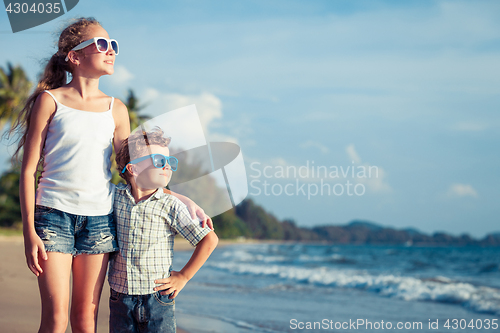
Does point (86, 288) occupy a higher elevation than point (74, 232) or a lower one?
lower

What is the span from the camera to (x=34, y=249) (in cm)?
173

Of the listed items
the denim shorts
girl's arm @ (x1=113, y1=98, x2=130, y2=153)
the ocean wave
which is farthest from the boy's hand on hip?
the ocean wave

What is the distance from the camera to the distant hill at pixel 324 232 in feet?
171

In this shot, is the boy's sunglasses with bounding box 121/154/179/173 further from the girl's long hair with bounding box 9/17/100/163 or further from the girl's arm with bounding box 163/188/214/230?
the girl's long hair with bounding box 9/17/100/163

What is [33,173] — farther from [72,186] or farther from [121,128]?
[121,128]

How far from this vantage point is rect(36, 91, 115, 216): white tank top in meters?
1.83

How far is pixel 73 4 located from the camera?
11.2ft

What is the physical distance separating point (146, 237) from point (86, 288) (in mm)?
359

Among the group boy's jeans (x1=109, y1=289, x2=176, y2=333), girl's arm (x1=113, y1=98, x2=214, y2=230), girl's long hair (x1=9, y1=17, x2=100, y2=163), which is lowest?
boy's jeans (x1=109, y1=289, x2=176, y2=333)

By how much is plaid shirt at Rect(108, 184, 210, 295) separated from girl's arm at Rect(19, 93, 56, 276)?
320 mm

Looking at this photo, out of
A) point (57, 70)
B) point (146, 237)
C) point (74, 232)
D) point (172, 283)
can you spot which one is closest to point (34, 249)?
point (74, 232)

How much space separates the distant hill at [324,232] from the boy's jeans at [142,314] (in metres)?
42.7

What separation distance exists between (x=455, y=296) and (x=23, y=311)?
761 centimetres

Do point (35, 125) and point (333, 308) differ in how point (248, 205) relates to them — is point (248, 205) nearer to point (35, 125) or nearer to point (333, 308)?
point (333, 308)
